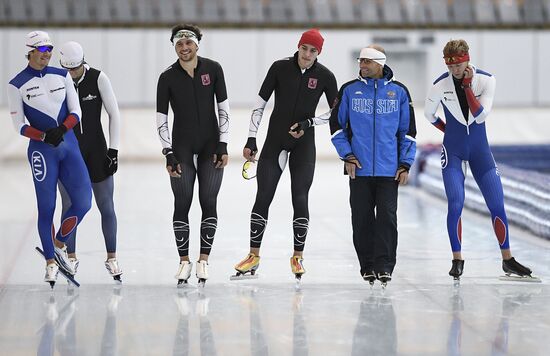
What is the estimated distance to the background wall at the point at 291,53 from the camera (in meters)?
23.7

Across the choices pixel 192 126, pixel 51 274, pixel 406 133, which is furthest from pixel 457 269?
pixel 51 274

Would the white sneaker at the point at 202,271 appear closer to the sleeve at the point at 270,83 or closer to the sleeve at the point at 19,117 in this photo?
the sleeve at the point at 270,83

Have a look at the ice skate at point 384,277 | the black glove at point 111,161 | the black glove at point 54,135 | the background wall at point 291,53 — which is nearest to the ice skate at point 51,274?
the black glove at point 111,161

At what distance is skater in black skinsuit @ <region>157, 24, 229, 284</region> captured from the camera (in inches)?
274

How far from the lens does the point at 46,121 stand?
685cm

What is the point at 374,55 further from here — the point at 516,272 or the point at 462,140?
the point at 516,272

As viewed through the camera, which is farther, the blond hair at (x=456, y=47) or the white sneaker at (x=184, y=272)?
the white sneaker at (x=184, y=272)

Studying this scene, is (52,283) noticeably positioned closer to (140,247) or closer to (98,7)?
(140,247)

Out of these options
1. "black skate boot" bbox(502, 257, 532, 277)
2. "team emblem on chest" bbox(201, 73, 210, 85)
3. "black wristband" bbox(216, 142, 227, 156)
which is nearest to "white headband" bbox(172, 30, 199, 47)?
"team emblem on chest" bbox(201, 73, 210, 85)

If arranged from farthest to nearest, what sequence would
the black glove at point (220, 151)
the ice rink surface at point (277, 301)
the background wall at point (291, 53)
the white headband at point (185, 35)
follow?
1. the background wall at point (291, 53)
2. the black glove at point (220, 151)
3. the white headband at point (185, 35)
4. the ice rink surface at point (277, 301)

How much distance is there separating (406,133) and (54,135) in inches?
86.7

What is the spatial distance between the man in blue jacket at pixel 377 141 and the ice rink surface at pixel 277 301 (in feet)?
1.40

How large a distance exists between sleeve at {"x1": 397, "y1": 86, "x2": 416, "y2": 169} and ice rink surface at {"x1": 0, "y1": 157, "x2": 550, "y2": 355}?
87 centimetres

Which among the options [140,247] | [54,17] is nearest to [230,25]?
[54,17]
